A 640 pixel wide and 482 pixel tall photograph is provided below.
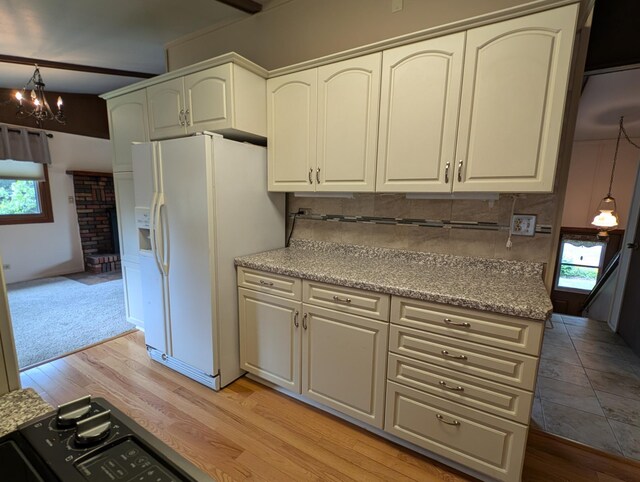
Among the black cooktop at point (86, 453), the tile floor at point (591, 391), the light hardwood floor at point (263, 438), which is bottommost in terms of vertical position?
the light hardwood floor at point (263, 438)

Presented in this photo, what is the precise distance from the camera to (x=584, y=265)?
6039 millimetres

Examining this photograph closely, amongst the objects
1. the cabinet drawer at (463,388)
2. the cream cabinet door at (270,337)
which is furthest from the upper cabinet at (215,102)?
the cabinet drawer at (463,388)

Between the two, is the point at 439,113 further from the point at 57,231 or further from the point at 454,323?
the point at 57,231

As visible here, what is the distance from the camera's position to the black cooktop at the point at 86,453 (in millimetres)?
495

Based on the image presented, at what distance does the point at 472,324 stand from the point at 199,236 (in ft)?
5.45

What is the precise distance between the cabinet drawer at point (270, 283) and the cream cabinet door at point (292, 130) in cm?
64

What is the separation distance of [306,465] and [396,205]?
165 centimetres

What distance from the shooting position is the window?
590cm

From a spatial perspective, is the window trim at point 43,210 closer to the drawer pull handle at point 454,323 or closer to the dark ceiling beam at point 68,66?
the dark ceiling beam at point 68,66

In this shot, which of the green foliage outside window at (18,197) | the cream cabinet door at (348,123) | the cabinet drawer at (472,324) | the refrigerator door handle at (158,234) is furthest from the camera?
the green foliage outside window at (18,197)

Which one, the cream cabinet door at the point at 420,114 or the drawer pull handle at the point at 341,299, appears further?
the drawer pull handle at the point at 341,299

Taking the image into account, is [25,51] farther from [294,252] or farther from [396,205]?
[396,205]

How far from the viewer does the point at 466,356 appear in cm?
144

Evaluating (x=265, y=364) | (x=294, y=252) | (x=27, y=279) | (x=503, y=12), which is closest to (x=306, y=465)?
(x=265, y=364)
